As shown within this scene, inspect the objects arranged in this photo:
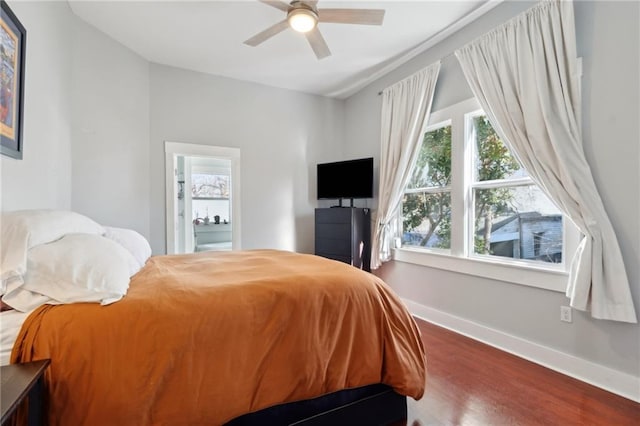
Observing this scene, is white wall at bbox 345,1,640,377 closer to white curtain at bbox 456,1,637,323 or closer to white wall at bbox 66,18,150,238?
white curtain at bbox 456,1,637,323

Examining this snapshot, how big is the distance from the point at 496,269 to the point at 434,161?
1334mm

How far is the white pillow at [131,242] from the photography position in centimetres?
198

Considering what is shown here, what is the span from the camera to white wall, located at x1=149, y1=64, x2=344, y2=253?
3588mm

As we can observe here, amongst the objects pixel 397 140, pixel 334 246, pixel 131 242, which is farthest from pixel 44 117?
pixel 397 140

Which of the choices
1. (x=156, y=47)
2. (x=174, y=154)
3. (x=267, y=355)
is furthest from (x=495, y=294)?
(x=156, y=47)

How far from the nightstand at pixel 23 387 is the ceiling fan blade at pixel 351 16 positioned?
7.99 feet

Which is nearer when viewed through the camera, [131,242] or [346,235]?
[131,242]

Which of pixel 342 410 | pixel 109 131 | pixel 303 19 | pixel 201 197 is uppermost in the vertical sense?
pixel 303 19

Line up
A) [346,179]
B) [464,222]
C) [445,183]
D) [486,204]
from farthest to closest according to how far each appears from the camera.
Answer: [346,179] < [445,183] < [464,222] < [486,204]

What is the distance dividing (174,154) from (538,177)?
369 centimetres

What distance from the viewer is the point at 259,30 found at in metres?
2.97

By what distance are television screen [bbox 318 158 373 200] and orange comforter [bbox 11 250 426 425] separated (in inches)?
90.7

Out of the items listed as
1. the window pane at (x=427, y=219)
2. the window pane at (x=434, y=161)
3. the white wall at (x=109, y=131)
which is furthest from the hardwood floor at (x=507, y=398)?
the white wall at (x=109, y=131)

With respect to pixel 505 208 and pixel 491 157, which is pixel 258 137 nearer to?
pixel 491 157
